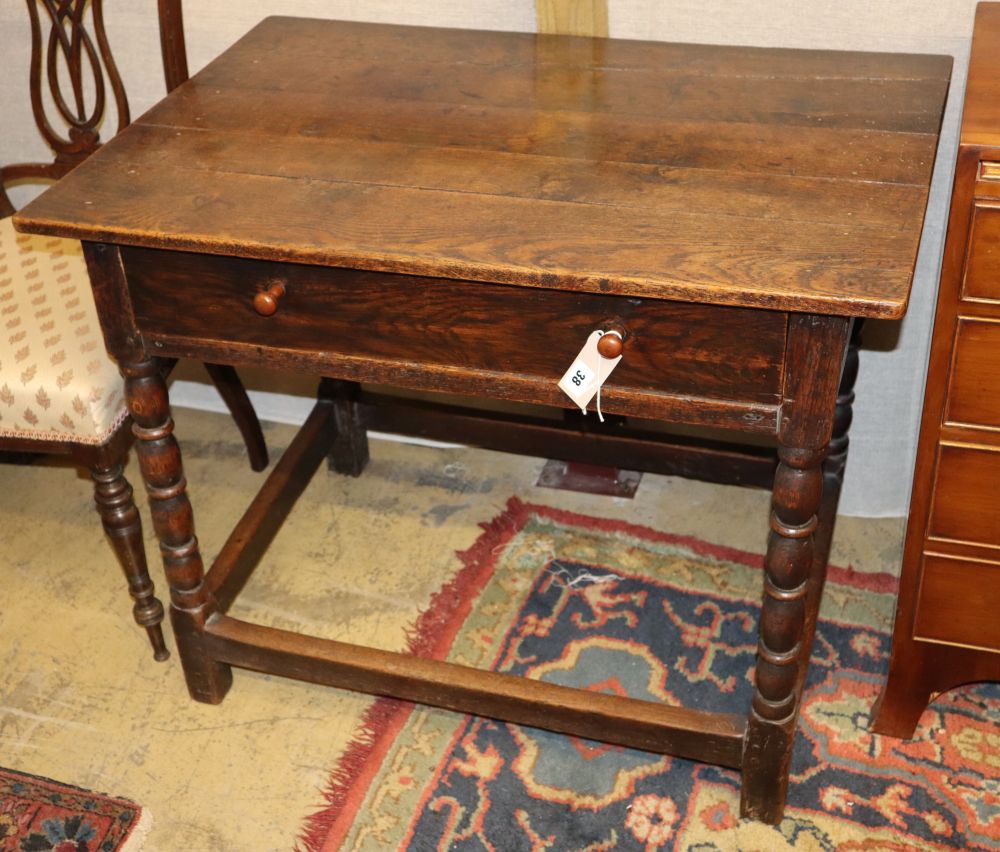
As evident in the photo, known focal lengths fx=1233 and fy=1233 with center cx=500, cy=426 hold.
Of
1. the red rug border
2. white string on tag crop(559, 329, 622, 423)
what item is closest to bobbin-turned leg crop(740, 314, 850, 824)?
white string on tag crop(559, 329, 622, 423)

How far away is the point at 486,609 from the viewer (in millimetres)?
2115

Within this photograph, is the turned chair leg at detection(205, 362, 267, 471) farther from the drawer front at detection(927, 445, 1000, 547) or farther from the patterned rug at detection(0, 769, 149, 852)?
the drawer front at detection(927, 445, 1000, 547)

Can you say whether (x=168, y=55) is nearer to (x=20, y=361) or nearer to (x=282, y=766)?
(x=20, y=361)

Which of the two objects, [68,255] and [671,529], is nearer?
[68,255]

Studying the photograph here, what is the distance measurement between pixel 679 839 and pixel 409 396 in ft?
3.44

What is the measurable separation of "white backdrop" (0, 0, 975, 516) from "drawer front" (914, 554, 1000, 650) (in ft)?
1.76

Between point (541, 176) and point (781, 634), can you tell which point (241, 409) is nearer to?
point (541, 176)

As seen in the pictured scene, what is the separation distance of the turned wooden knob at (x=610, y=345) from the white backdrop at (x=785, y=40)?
32.2 inches

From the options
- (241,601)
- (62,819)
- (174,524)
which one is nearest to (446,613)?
(241,601)

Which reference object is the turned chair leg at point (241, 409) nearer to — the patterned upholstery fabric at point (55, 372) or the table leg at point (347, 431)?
the table leg at point (347, 431)

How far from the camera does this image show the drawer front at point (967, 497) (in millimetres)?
1581

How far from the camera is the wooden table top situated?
134 cm

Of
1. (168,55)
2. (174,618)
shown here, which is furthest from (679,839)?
(168,55)

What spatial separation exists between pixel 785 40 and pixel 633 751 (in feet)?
3.71
